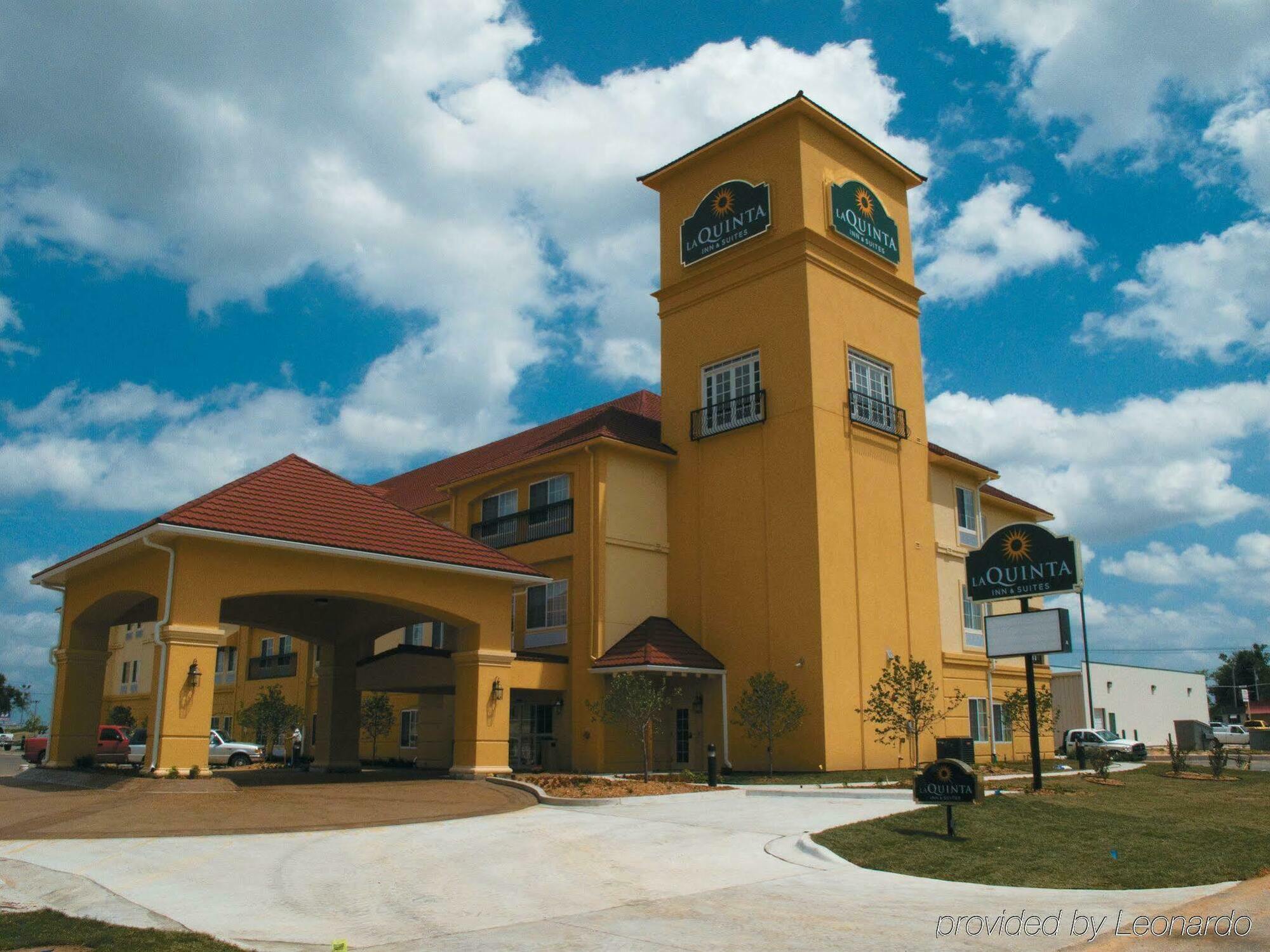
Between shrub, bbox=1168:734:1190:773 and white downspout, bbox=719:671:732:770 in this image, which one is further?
white downspout, bbox=719:671:732:770

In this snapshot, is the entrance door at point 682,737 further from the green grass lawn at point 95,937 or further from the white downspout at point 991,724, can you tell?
the green grass lawn at point 95,937

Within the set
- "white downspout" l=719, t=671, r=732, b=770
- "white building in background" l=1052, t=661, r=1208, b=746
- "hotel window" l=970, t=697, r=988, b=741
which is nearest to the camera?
"white downspout" l=719, t=671, r=732, b=770

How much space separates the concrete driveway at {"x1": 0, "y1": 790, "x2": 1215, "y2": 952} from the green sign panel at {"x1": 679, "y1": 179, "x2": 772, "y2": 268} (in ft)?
67.3

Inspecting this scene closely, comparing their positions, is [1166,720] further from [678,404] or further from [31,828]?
[31,828]

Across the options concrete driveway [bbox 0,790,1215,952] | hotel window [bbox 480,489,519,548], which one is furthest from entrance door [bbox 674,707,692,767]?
concrete driveway [bbox 0,790,1215,952]

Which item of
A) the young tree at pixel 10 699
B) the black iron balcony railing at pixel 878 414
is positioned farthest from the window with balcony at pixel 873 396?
the young tree at pixel 10 699

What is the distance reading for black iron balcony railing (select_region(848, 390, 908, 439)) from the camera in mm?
30516

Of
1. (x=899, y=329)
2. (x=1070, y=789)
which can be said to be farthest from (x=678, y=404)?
(x=1070, y=789)

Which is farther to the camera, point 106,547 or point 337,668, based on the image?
point 337,668

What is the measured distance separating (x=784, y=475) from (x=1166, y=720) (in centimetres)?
4496

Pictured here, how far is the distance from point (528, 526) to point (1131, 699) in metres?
41.5

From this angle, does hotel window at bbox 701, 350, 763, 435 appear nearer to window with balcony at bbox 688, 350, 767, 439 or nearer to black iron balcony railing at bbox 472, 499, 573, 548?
window with balcony at bbox 688, 350, 767, 439

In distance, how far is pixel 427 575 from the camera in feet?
77.6

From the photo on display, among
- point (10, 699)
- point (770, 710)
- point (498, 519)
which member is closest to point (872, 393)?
point (770, 710)
